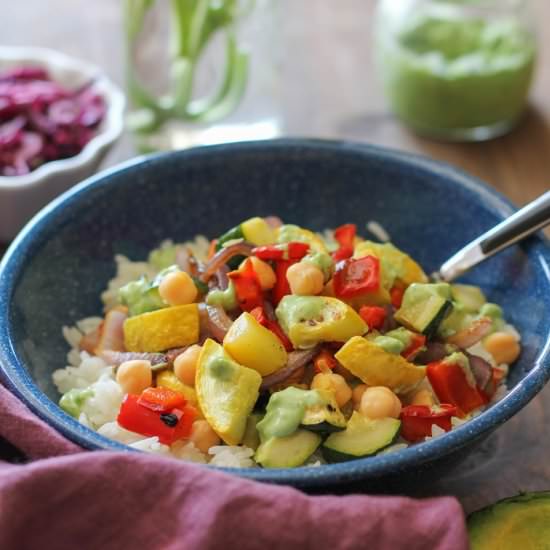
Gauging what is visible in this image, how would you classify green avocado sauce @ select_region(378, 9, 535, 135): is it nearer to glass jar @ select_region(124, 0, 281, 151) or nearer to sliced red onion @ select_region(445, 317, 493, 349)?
glass jar @ select_region(124, 0, 281, 151)

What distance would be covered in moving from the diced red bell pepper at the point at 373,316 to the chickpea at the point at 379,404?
19 cm

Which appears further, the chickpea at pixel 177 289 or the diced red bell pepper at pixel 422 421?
the chickpea at pixel 177 289

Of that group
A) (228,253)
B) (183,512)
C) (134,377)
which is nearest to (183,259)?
(228,253)

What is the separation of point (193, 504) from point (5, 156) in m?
1.59

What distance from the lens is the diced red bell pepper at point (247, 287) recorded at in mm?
2066

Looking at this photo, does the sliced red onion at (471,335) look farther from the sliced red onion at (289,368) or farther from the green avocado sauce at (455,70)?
the green avocado sauce at (455,70)

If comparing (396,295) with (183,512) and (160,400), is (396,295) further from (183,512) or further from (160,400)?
(183,512)

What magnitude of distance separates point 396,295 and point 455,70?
136 centimetres

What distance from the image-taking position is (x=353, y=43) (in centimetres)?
391

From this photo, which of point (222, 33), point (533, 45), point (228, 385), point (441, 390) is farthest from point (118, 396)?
point (533, 45)

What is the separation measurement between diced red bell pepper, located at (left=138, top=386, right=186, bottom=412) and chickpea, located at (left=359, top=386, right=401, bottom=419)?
1.18 feet

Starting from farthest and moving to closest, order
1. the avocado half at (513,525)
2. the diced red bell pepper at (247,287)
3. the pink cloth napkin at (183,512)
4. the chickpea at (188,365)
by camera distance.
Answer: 1. the diced red bell pepper at (247,287)
2. the chickpea at (188,365)
3. the avocado half at (513,525)
4. the pink cloth napkin at (183,512)

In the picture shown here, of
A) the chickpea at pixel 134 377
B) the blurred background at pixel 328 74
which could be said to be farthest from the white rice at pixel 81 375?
the blurred background at pixel 328 74

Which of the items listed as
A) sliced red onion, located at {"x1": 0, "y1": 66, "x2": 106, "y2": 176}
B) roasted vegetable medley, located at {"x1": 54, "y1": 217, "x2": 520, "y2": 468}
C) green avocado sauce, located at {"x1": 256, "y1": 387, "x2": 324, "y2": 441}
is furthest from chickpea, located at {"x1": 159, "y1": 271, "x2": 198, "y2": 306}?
sliced red onion, located at {"x1": 0, "y1": 66, "x2": 106, "y2": 176}
